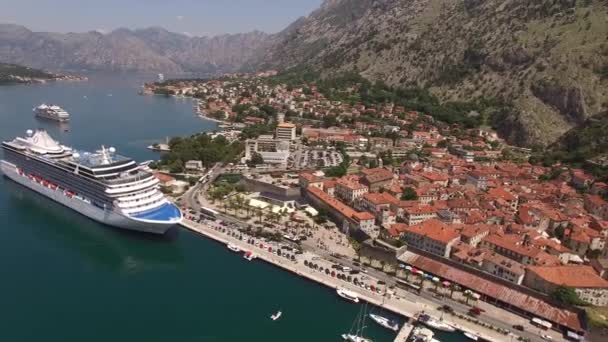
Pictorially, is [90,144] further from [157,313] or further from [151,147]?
[157,313]

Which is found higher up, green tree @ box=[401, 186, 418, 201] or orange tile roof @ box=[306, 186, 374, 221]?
green tree @ box=[401, 186, 418, 201]

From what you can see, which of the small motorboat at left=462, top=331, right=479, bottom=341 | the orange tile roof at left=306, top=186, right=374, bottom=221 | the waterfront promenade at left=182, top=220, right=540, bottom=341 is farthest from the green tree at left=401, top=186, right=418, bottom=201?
the small motorboat at left=462, top=331, right=479, bottom=341

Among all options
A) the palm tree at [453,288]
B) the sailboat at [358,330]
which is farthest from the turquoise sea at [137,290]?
the palm tree at [453,288]

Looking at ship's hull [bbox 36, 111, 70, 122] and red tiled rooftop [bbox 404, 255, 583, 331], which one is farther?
ship's hull [bbox 36, 111, 70, 122]

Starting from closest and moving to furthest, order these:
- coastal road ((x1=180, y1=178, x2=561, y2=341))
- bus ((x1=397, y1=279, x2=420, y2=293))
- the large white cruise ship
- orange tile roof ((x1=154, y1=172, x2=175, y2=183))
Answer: coastal road ((x1=180, y1=178, x2=561, y2=341)) < bus ((x1=397, y1=279, x2=420, y2=293)) < the large white cruise ship < orange tile roof ((x1=154, y1=172, x2=175, y2=183))

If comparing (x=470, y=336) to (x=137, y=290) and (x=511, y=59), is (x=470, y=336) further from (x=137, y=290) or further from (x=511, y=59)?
(x=511, y=59)

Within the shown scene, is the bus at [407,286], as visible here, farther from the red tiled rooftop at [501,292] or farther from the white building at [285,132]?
the white building at [285,132]

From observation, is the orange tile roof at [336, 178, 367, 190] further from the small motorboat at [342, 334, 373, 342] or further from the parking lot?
the small motorboat at [342, 334, 373, 342]
